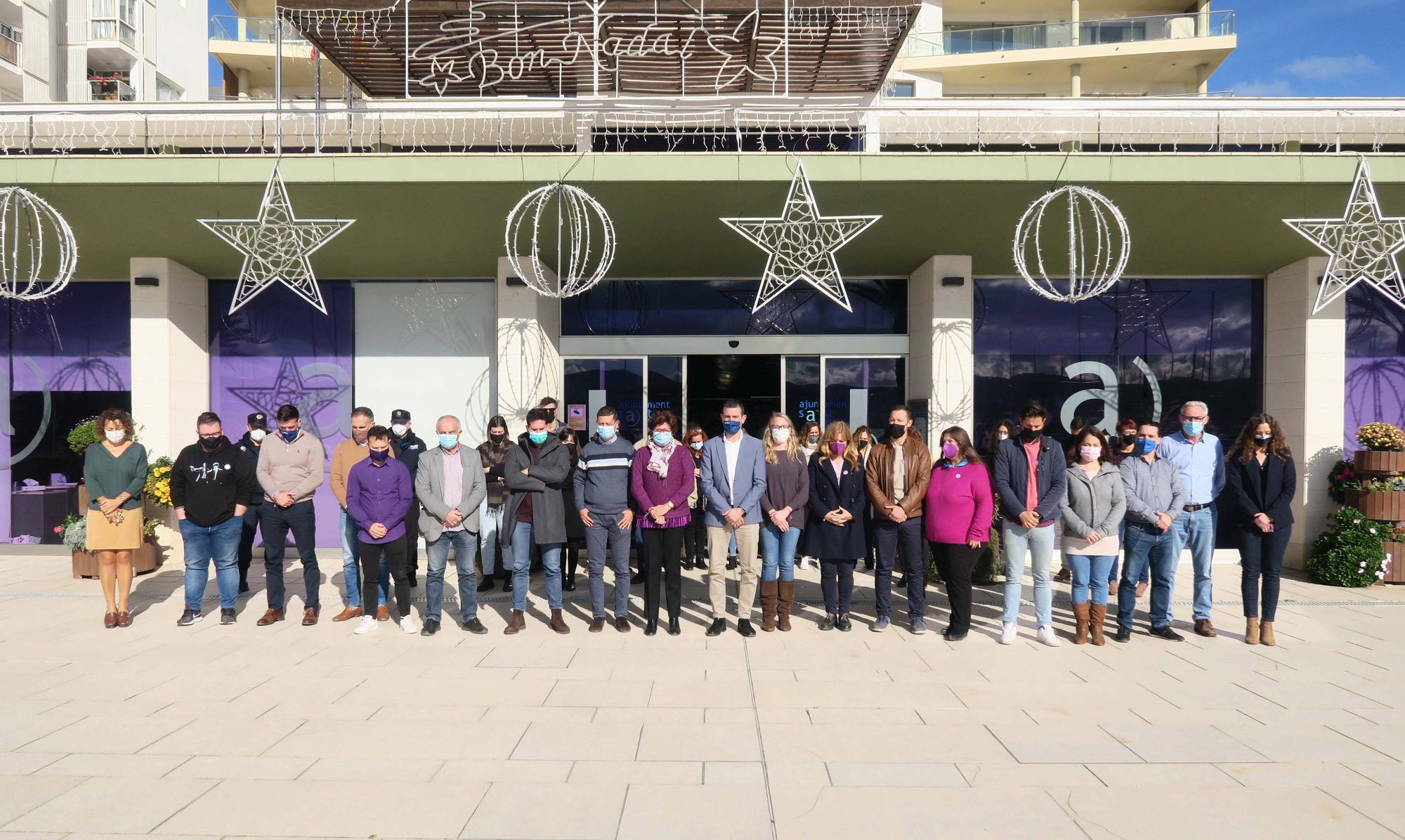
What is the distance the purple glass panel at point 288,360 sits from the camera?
440 inches

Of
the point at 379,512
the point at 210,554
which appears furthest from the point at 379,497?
the point at 210,554

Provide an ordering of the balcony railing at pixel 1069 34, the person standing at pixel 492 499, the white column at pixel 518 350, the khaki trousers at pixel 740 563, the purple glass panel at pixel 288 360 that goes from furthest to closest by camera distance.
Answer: the balcony railing at pixel 1069 34 → the purple glass panel at pixel 288 360 → the white column at pixel 518 350 → the person standing at pixel 492 499 → the khaki trousers at pixel 740 563

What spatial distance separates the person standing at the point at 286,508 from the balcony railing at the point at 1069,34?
27.6 metres

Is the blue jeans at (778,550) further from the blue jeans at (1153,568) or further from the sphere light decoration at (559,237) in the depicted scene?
the sphere light decoration at (559,237)

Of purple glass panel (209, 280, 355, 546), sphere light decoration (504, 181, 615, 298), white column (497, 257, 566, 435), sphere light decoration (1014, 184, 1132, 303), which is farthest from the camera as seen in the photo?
purple glass panel (209, 280, 355, 546)

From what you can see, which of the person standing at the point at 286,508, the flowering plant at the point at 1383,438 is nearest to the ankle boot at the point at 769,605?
the person standing at the point at 286,508

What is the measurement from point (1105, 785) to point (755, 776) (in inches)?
65.7

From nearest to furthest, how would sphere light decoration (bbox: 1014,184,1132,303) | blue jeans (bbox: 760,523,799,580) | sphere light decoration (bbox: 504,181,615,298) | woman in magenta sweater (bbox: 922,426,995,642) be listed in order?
woman in magenta sweater (bbox: 922,426,995,642), blue jeans (bbox: 760,523,799,580), sphere light decoration (bbox: 1014,184,1132,303), sphere light decoration (bbox: 504,181,615,298)

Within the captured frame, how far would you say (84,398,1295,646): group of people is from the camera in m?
6.28

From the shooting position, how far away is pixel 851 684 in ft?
17.2

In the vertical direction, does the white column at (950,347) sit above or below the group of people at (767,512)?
above

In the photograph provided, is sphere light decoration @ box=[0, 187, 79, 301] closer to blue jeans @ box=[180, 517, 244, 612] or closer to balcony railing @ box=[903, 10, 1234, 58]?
blue jeans @ box=[180, 517, 244, 612]

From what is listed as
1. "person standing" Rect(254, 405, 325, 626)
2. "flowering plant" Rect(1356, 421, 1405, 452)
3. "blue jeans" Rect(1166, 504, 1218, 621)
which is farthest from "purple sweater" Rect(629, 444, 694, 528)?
"flowering plant" Rect(1356, 421, 1405, 452)

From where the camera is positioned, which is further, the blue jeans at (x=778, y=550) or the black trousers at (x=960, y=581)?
the blue jeans at (x=778, y=550)
